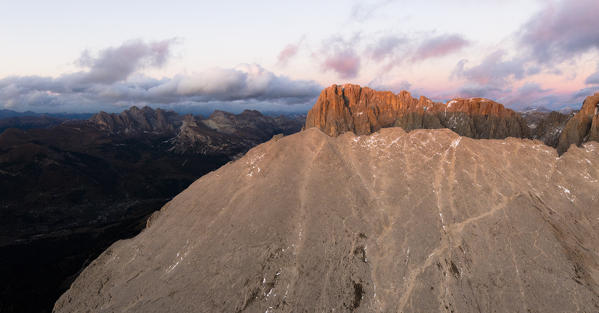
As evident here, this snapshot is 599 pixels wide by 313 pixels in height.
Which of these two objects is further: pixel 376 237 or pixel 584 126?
pixel 584 126

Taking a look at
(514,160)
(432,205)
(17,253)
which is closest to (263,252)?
(432,205)

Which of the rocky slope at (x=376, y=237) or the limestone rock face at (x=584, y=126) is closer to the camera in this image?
the rocky slope at (x=376, y=237)

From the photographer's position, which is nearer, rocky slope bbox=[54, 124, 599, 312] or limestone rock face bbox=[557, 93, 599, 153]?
rocky slope bbox=[54, 124, 599, 312]

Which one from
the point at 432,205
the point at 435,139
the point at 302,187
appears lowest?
the point at 432,205

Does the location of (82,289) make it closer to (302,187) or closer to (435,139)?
(302,187)
